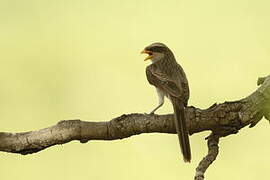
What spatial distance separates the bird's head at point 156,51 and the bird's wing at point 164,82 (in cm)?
9

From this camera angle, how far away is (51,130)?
4.58 feet

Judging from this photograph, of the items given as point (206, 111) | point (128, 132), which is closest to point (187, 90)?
point (206, 111)

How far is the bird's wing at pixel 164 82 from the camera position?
1.66 meters

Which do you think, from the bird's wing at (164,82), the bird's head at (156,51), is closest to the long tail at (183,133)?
the bird's wing at (164,82)

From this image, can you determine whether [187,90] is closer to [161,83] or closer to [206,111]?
[161,83]

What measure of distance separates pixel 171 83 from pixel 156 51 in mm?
296

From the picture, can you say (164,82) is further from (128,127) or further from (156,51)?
(128,127)

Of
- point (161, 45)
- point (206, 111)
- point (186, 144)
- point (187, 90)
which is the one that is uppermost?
point (161, 45)

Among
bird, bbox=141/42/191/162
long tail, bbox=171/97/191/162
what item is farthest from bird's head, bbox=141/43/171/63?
long tail, bbox=171/97/191/162

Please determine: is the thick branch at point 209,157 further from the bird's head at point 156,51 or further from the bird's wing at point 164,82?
the bird's head at point 156,51

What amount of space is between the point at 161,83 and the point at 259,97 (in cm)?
45

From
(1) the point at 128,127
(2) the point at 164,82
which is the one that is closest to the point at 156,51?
(2) the point at 164,82

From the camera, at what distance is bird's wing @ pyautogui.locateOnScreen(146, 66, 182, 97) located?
1.66 m

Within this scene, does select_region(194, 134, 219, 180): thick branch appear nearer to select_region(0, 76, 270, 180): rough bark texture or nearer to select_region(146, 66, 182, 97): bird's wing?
select_region(0, 76, 270, 180): rough bark texture
